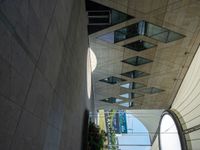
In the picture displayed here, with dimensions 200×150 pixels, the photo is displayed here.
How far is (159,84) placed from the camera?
12070mm

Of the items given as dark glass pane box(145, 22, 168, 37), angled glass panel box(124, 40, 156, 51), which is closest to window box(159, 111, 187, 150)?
angled glass panel box(124, 40, 156, 51)

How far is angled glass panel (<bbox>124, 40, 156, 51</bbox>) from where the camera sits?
8.27 metres

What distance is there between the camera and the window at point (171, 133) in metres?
10.8

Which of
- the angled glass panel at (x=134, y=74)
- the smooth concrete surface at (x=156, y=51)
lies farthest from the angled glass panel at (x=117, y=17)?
the angled glass panel at (x=134, y=74)

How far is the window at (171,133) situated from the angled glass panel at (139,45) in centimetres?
549

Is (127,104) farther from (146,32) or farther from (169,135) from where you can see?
(146,32)

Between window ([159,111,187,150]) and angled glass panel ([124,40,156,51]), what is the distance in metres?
5.49

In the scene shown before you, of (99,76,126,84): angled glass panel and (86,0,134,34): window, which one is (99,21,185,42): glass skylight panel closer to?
(86,0,134,34): window

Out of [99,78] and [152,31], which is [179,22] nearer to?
[152,31]

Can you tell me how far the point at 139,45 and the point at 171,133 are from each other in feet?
23.5

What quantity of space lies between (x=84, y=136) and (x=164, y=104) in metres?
9.84

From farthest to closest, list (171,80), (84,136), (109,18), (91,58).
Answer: (171,80) → (91,58) → (84,136) → (109,18)

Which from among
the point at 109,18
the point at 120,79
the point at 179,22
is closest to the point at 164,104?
the point at 120,79

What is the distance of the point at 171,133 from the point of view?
41.5ft
